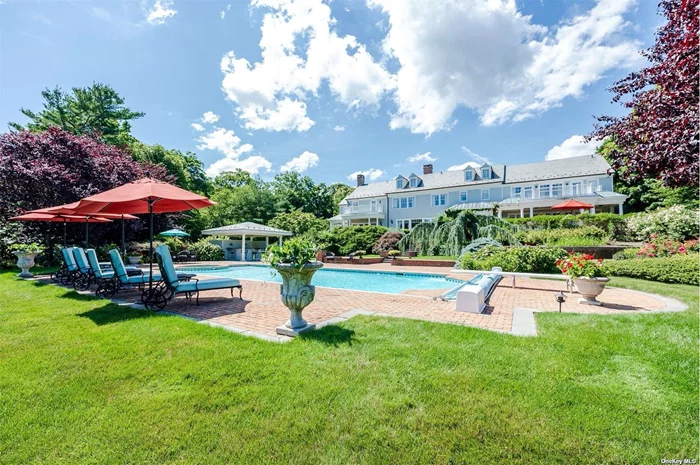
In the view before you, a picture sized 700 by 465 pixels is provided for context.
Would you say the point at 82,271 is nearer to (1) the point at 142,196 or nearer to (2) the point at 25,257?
(1) the point at 142,196

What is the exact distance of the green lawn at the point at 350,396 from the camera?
217 centimetres

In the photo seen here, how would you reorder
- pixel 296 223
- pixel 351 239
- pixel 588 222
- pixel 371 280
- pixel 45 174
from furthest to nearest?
pixel 296 223, pixel 351 239, pixel 588 222, pixel 371 280, pixel 45 174

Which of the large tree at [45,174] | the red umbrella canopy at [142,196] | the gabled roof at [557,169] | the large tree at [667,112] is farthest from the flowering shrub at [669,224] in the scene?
the large tree at [45,174]

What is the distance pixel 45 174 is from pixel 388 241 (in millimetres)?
19625

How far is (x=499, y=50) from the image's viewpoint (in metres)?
10.7

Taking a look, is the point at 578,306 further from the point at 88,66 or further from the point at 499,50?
the point at 88,66

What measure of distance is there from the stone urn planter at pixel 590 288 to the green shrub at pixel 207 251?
22.9m

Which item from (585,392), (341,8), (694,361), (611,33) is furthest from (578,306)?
(341,8)

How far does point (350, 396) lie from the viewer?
2.81 m

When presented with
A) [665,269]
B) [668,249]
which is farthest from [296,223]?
[665,269]

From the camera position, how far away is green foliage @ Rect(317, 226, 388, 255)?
977 inches

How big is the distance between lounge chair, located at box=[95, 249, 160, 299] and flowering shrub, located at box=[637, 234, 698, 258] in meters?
18.6

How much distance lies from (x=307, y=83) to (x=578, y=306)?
51.8ft

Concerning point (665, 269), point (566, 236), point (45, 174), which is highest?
point (45, 174)
